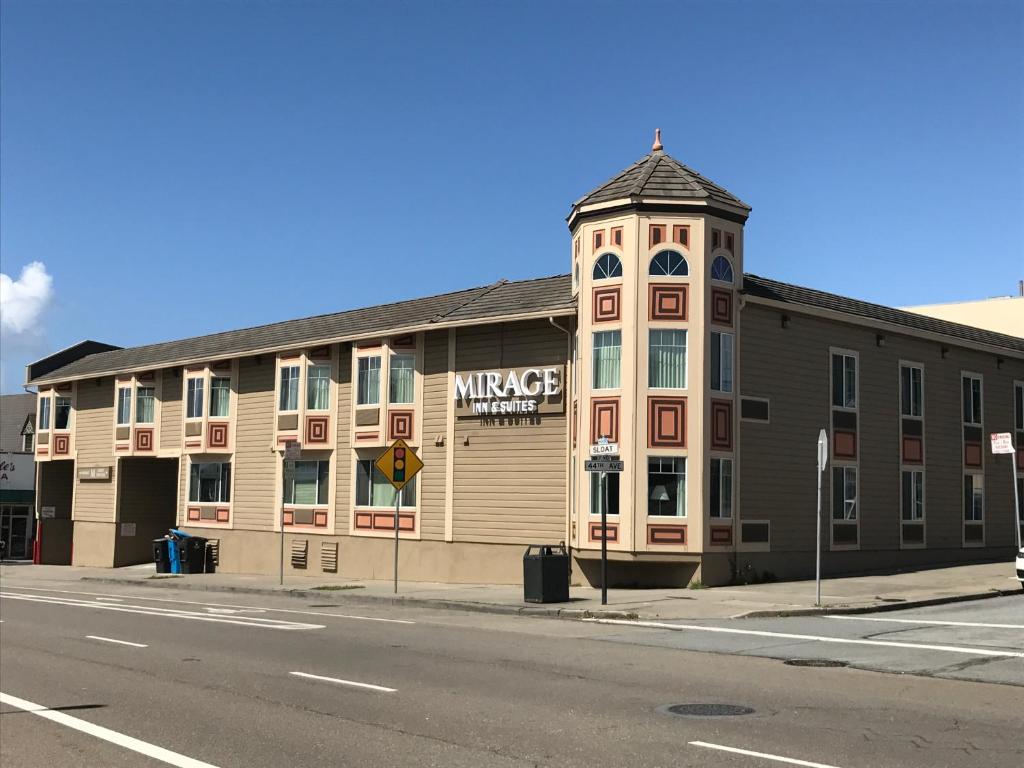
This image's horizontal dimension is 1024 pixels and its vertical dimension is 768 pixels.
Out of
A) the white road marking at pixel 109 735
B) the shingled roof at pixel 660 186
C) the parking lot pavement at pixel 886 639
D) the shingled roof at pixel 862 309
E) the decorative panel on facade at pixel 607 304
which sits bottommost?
the white road marking at pixel 109 735

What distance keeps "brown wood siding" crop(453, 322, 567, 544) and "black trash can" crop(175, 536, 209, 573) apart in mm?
→ 11471

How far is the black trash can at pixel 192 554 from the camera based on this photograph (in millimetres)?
34375

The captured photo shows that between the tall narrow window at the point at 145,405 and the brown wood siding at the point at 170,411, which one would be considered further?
the tall narrow window at the point at 145,405

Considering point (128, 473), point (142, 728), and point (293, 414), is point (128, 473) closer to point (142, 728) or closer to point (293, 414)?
point (293, 414)

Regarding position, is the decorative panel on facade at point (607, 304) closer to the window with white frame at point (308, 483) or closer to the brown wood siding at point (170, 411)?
the window with white frame at point (308, 483)

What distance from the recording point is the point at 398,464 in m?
23.7

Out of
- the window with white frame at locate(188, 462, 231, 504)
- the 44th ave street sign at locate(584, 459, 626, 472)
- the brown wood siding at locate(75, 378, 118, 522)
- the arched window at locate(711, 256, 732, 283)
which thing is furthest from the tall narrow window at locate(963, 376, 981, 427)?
the brown wood siding at locate(75, 378, 118, 522)

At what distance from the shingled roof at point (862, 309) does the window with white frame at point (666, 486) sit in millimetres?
4366

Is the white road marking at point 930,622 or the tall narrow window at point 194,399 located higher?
the tall narrow window at point 194,399

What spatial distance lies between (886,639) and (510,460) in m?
12.7

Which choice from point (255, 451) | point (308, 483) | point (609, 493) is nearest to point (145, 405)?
point (255, 451)

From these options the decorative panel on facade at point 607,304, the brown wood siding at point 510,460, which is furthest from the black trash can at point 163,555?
the decorative panel on facade at point 607,304

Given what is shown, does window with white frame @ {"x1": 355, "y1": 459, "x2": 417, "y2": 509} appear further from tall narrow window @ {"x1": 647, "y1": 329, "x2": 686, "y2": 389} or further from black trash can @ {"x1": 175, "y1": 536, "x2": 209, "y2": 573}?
tall narrow window @ {"x1": 647, "y1": 329, "x2": 686, "y2": 389}

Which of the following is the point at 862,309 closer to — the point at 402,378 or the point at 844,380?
the point at 844,380
